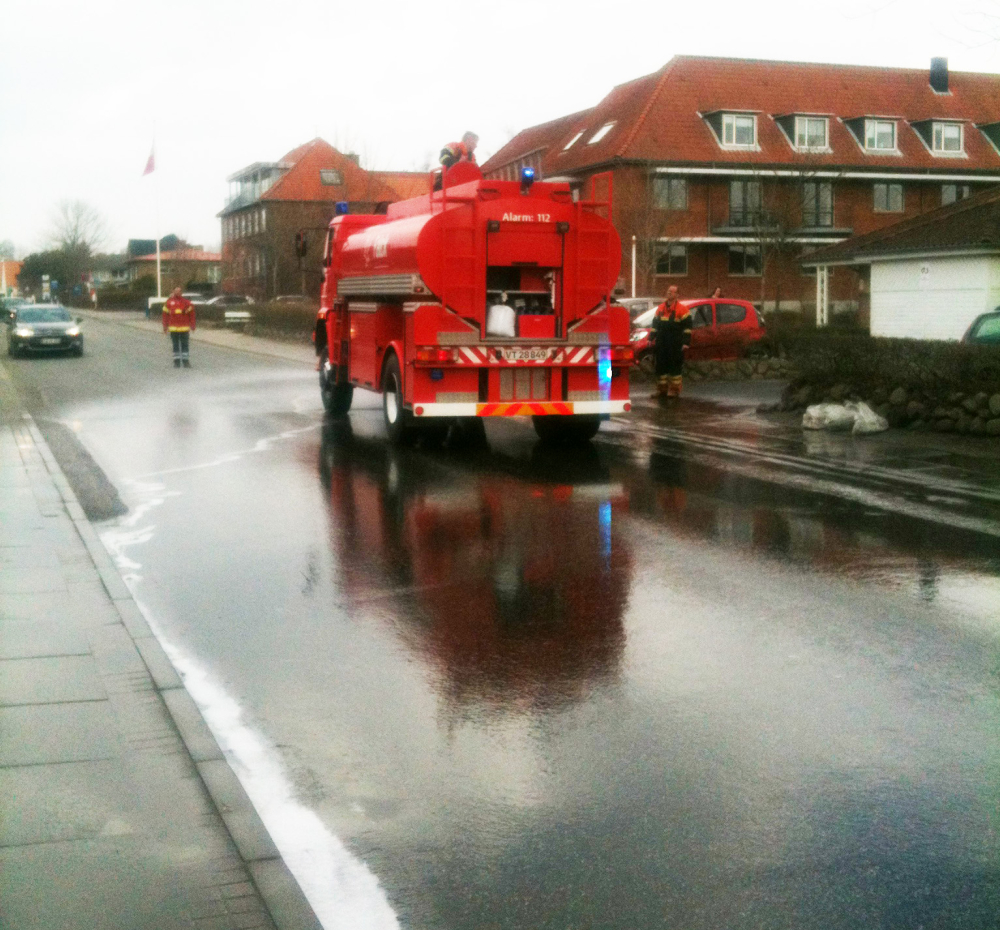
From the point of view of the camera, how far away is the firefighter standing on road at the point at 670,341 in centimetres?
2084

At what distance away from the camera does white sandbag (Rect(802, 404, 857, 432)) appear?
1706cm

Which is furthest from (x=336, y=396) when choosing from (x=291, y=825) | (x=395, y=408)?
(x=291, y=825)

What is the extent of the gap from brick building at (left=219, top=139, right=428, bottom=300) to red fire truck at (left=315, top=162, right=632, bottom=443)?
1397 inches

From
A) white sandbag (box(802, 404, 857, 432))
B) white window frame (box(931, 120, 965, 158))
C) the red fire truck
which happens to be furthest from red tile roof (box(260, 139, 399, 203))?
the red fire truck

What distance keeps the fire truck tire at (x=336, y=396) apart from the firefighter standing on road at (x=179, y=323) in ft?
44.0

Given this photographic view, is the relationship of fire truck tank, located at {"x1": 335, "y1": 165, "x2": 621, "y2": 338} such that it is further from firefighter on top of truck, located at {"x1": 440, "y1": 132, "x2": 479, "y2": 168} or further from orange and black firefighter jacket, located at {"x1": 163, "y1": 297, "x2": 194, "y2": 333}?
orange and black firefighter jacket, located at {"x1": 163, "y1": 297, "x2": 194, "y2": 333}

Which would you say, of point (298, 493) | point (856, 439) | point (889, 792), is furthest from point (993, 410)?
point (889, 792)

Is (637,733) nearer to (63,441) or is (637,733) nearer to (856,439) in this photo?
(856,439)

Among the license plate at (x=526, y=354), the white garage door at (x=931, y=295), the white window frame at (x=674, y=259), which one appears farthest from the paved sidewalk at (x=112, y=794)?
the white window frame at (x=674, y=259)

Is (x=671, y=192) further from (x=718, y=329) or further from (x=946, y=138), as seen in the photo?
(x=718, y=329)

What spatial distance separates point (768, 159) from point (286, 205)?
31.1 metres

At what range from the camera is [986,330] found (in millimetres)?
19391

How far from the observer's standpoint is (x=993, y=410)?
15508 mm

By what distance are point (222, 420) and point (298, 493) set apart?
759cm
